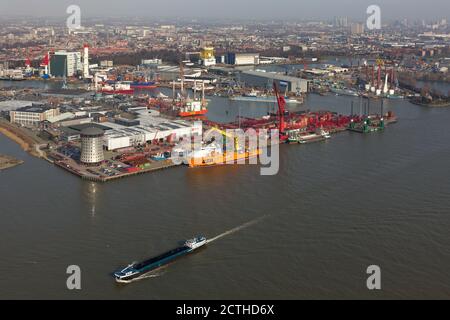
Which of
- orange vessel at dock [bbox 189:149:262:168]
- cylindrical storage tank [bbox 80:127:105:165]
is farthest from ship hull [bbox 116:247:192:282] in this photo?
cylindrical storage tank [bbox 80:127:105:165]

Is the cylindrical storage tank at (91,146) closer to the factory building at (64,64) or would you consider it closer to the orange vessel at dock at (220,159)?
the orange vessel at dock at (220,159)

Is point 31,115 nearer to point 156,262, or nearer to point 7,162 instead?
point 7,162

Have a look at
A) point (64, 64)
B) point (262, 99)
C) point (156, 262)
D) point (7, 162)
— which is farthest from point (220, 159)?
point (64, 64)

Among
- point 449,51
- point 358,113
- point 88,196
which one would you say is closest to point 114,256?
point 88,196

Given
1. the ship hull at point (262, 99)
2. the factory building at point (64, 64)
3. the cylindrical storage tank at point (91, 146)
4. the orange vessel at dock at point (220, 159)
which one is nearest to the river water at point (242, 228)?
the orange vessel at dock at point (220, 159)

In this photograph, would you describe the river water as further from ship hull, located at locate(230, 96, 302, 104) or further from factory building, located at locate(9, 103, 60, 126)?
ship hull, located at locate(230, 96, 302, 104)
